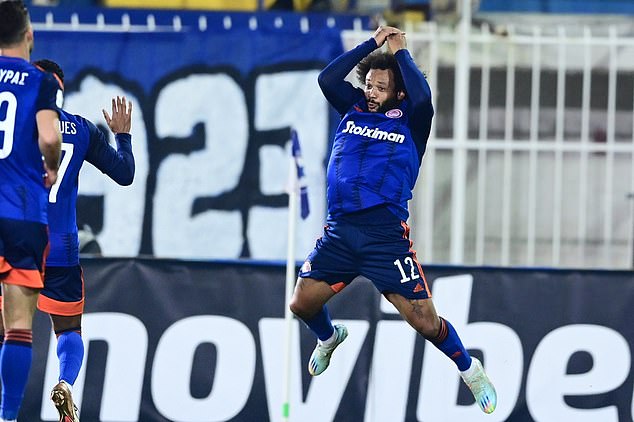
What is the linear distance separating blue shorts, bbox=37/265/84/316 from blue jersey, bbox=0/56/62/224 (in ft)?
4.11

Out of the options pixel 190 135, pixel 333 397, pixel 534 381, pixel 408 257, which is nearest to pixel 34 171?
pixel 408 257

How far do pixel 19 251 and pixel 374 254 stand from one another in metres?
2.11

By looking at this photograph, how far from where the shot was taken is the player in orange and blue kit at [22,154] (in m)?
7.02

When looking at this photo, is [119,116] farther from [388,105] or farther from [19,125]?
[388,105]

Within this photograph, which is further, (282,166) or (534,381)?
(282,166)

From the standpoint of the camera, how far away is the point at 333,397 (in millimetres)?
9461

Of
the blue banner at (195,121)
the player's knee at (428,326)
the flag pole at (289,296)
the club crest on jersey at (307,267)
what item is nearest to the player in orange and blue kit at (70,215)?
the club crest on jersey at (307,267)

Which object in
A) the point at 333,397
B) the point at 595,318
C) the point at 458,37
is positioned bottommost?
the point at 333,397

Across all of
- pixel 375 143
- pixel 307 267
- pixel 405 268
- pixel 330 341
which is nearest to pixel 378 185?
pixel 375 143

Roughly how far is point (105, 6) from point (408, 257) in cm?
546

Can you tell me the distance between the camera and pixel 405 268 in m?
8.09

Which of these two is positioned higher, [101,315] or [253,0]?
[253,0]

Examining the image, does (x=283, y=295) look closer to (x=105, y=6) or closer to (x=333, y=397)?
(x=333, y=397)

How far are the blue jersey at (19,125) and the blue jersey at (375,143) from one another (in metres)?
1.86
